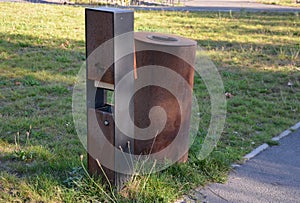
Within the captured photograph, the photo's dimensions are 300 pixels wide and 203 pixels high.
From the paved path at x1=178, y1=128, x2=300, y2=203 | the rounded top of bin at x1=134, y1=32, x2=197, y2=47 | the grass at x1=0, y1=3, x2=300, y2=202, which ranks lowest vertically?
the paved path at x1=178, y1=128, x2=300, y2=203

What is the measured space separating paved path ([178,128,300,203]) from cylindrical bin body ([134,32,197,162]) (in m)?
0.53

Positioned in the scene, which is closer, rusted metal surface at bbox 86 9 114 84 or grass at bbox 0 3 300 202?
rusted metal surface at bbox 86 9 114 84

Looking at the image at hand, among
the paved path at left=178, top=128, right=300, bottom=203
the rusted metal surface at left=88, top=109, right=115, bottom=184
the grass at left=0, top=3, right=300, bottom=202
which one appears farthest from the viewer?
the paved path at left=178, top=128, right=300, bottom=203

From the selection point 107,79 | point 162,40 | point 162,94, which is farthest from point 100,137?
point 162,40

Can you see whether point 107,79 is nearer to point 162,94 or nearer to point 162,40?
point 162,94

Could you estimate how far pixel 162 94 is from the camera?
4.00 meters

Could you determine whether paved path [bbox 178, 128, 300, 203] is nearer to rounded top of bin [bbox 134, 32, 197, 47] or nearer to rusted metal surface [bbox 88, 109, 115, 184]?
rusted metal surface [bbox 88, 109, 115, 184]

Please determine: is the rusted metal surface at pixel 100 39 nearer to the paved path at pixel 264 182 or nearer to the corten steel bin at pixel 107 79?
the corten steel bin at pixel 107 79

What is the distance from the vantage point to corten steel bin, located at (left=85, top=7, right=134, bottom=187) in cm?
344

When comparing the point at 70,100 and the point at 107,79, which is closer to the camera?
the point at 107,79

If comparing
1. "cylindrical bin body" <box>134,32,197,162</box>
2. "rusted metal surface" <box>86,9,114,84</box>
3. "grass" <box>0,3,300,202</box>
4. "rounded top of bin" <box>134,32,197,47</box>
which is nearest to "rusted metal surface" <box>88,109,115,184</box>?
"grass" <box>0,3,300,202</box>

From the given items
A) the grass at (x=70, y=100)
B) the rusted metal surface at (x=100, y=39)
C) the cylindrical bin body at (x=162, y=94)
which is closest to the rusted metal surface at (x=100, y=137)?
the grass at (x=70, y=100)

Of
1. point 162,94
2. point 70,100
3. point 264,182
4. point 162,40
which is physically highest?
point 162,40

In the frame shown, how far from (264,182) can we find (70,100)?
3.18 m
